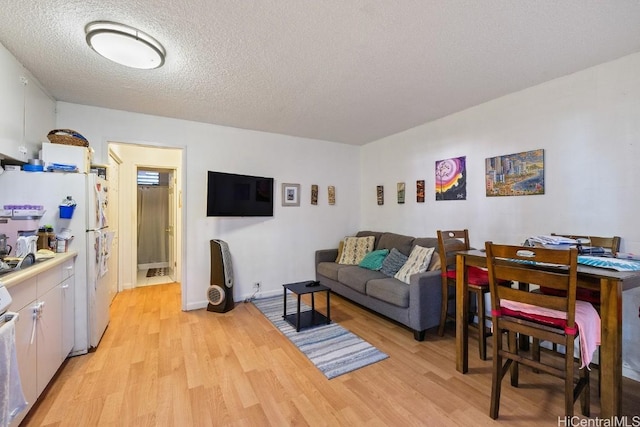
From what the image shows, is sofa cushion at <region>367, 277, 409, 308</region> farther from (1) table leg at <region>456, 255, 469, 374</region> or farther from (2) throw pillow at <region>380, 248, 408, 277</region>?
(1) table leg at <region>456, 255, 469, 374</region>

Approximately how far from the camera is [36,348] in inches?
67.6

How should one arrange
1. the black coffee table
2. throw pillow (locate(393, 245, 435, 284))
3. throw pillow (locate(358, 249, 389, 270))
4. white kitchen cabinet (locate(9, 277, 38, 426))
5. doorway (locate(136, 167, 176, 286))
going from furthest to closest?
1. doorway (locate(136, 167, 176, 286))
2. throw pillow (locate(358, 249, 389, 270))
3. throw pillow (locate(393, 245, 435, 284))
4. the black coffee table
5. white kitchen cabinet (locate(9, 277, 38, 426))

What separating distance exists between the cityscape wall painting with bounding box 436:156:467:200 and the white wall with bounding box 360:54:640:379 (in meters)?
0.07

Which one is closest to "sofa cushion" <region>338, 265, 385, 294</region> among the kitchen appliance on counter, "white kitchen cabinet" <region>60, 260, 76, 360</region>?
"white kitchen cabinet" <region>60, 260, 76, 360</region>

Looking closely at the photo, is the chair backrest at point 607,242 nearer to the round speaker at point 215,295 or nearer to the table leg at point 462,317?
the table leg at point 462,317

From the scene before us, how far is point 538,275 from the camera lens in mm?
1510

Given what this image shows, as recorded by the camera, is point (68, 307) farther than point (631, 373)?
Yes

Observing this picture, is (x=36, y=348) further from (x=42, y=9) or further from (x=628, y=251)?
(x=628, y=251)

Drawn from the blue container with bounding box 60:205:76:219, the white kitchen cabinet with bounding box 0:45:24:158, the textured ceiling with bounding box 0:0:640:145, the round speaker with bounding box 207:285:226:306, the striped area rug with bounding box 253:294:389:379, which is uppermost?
the textured ceiling with bounding box 0:0:640:145

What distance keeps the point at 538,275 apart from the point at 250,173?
336cm

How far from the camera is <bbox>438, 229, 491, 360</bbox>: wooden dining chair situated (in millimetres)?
2277

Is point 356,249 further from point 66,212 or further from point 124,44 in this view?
point 124,44

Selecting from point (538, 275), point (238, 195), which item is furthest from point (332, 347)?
point (238, 195)

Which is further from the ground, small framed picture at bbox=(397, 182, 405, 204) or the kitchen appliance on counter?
small framed picture at bbox=(397, 182, 405, 204)
